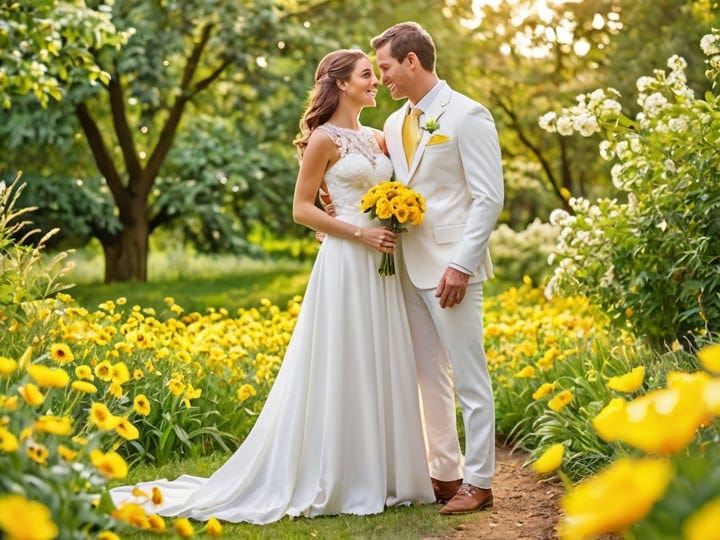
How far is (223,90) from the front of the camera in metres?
15.7

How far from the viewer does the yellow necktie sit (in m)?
4.73

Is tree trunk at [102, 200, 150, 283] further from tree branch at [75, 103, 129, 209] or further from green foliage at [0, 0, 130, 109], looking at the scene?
green foliage at [0, 0, 130, 109]

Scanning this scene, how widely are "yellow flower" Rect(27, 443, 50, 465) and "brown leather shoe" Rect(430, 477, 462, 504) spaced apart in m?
2.72

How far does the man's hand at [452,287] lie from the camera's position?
14.5 ft

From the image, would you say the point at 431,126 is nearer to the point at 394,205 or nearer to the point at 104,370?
the point at 394,205

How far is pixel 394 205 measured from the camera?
4.40 metres

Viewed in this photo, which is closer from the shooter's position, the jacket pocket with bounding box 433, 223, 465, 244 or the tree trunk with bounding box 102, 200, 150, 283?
the jacket pocket with bounding box 433, 223, 465, 244

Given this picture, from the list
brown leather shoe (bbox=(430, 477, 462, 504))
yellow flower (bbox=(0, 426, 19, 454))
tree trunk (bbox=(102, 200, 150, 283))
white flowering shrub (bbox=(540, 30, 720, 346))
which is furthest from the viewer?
tree trunk (bbox=(102, 200, 150, 283))

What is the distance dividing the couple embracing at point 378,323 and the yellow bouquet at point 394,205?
0.26ft

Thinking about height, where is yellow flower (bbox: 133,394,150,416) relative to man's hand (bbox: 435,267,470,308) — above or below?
below

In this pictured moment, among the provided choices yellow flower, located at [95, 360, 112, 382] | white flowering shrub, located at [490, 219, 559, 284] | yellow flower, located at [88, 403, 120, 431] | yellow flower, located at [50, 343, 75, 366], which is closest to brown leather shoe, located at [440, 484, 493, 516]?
yellow flower, located at [95, 360, 112, 382]

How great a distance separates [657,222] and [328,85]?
7.36 ft

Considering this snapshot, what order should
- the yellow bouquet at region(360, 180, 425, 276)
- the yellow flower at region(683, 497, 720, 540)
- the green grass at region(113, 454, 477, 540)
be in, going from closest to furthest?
the yellow flower at region(683, 497, 720, 540) → the green grass at region(113, 454, 477, 540) → the yellow bouquet at region(360, 180, 425, 276)

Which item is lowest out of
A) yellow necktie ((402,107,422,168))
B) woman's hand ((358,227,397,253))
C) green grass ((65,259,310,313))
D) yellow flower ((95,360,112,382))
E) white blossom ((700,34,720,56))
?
green grass ((65,259,310,313))
